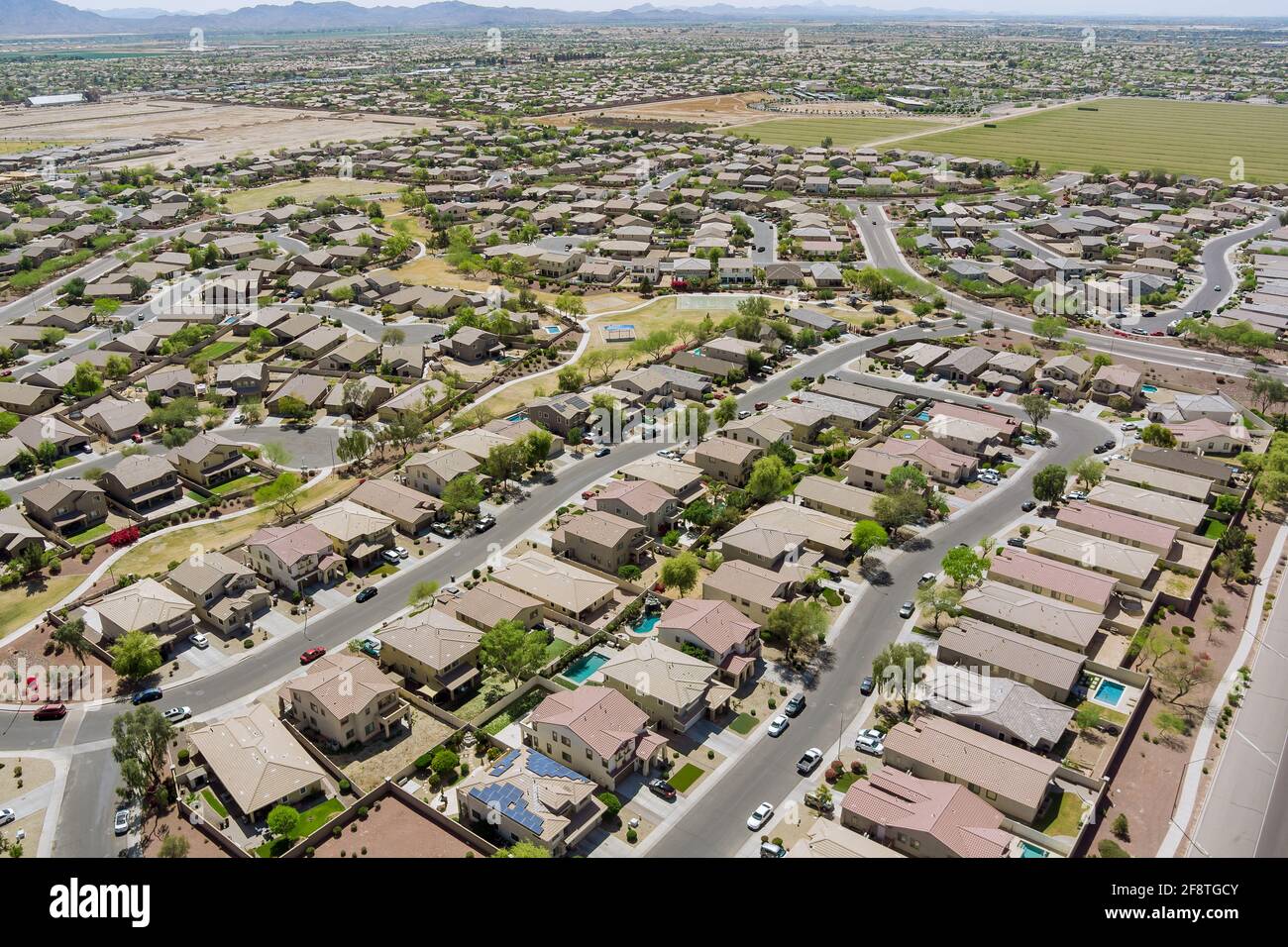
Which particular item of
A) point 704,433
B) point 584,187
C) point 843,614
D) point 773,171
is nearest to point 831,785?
point 843,614

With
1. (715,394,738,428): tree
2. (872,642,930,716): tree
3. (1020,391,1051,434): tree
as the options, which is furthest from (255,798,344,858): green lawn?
(1020,391,1051,434): tree

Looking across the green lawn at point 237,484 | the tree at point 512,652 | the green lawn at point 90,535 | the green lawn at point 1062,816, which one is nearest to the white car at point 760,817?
the green lawn at point 1062,816

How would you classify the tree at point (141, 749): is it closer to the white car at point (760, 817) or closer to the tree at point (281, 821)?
the tree at point (281, 821)

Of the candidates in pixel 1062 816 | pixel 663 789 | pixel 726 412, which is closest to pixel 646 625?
pixel 663 789

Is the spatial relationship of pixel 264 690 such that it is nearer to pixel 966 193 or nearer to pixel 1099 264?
pixel 1099 264

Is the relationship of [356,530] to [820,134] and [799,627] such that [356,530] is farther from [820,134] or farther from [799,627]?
[820,134]
